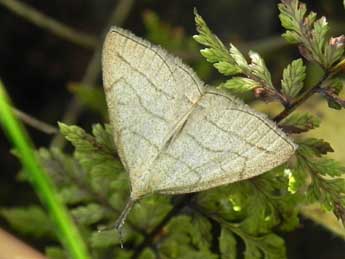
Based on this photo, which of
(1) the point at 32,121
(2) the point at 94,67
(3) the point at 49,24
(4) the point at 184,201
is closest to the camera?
(4) the point at 184,201

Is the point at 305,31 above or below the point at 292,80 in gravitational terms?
above

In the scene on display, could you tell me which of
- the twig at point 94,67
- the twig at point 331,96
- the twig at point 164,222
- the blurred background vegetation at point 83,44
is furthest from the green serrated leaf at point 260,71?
the twig at point 94,67

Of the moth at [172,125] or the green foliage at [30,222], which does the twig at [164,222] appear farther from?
the green foliage at [30,222]

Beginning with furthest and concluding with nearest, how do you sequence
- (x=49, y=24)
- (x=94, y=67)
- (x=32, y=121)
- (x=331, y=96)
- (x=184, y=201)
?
(x=94, y=67) < (x=49, y=24) < (x=32, y=121) < (x=184, y=201) < (x=331, y=96)

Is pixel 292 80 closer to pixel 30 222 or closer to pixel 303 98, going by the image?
pixel 303 98

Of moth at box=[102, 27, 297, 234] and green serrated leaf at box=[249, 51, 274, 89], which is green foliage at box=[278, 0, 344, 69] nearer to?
green serrated leaf at box=[249, 51, 274, 89]

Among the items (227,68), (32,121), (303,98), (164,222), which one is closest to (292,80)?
(303,98)

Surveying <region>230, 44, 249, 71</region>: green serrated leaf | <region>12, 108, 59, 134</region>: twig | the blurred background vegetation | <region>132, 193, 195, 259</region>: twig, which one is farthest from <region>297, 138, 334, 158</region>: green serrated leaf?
the blurred background vegetation
